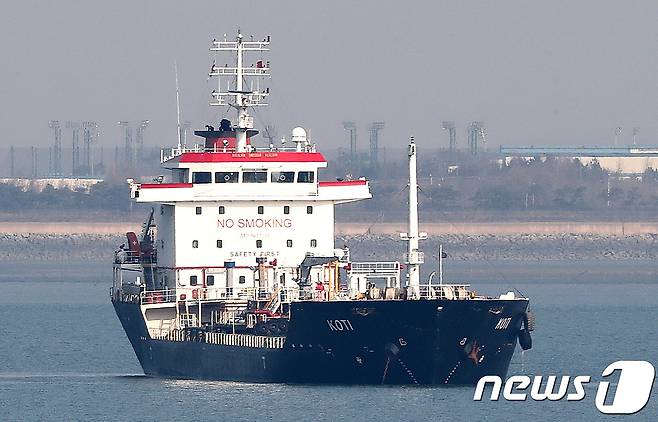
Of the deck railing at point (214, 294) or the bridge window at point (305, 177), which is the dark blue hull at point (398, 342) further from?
the bridge window at point (305, 177)

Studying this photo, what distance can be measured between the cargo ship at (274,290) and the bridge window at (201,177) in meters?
0.03

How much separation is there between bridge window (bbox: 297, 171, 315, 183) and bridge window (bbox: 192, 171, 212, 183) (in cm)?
296

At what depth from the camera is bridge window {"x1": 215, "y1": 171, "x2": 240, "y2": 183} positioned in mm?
70562

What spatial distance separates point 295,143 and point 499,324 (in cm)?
1348

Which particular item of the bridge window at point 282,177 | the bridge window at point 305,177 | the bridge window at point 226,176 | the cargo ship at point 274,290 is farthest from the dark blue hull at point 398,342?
the bridge window at point 305,177

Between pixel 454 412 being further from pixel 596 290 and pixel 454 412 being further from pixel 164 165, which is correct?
pixel 596 290

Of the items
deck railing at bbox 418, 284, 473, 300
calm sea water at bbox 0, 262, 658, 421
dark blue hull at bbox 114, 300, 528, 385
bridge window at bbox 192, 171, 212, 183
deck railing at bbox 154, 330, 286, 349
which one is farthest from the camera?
bridge window at bbox 192, 171, 212, 183

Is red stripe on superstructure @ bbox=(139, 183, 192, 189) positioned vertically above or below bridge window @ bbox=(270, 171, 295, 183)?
below

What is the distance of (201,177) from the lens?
7069cm
